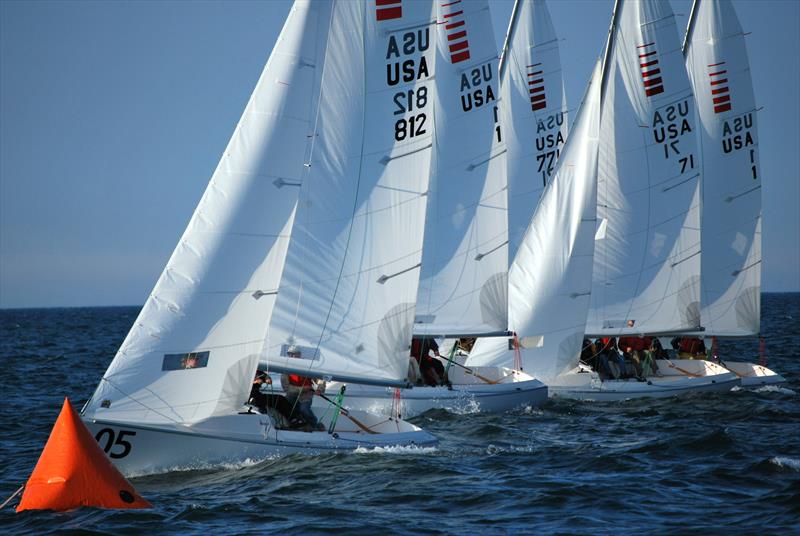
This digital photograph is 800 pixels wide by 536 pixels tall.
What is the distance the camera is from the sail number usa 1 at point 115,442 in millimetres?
13781

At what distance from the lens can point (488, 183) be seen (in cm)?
2261

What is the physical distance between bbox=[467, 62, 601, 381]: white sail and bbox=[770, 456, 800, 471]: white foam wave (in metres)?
7.56

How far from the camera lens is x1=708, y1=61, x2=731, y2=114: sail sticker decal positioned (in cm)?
2759

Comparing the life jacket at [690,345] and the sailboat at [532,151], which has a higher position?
the sailboat at [532,151]

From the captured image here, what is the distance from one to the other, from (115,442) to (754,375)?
53.1 feet

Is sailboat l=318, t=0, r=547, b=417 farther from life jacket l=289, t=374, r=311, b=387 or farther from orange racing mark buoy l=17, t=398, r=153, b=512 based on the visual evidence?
orange racing mark buoy l=17, t=398, r=153, b=512

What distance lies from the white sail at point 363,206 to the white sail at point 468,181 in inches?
205

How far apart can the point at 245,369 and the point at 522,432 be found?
5.83 meters

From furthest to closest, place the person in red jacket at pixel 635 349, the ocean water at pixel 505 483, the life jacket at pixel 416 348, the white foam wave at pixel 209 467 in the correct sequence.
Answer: the person in red jacket at pixel 635 349
the life jacket at pixel 416 348
the white foam wave at pixel 209 467
the ocean water at pixel 505 483

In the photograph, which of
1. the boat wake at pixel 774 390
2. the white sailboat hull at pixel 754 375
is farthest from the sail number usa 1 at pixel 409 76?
the boat wake at pixel 774 390

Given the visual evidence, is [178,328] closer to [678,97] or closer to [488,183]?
[488,183]

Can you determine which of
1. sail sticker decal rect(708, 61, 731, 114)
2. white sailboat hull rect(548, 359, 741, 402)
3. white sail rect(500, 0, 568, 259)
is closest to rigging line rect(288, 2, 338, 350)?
white sailboat hull rect(548, 359, 741, 402)

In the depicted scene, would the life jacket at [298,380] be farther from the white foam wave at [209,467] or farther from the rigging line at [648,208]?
the rigging line at [648,208]

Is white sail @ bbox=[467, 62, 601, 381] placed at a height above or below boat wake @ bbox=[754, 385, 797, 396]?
above
